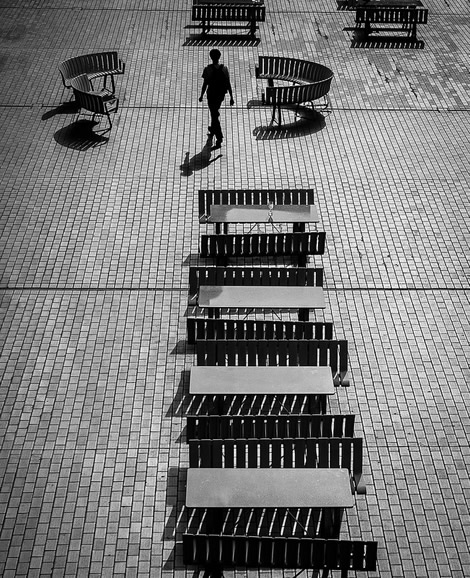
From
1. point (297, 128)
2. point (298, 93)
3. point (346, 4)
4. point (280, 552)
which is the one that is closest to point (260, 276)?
point (280, 552)

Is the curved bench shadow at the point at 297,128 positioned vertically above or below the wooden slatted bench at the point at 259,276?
below

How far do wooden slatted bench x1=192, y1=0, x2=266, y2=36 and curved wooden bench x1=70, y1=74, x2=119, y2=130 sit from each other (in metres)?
3.75

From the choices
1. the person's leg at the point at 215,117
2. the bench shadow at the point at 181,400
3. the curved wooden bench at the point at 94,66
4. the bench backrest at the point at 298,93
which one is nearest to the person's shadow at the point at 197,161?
the person's leg at the point at 215,117

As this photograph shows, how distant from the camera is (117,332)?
10.4 metres

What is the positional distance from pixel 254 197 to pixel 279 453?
4.81 metres

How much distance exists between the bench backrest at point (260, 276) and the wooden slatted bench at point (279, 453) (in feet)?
8.81

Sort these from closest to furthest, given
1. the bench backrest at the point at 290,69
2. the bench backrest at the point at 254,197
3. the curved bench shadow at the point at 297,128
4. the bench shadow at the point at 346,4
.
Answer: the bench backrest at the point at 254,197, the curved bench shadow at the point at 297,128, the bench backrest at the point at 290,69, the bench shadow at the point at 346,4

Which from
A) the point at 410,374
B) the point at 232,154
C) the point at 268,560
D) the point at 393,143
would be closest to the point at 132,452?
the point at 268,560

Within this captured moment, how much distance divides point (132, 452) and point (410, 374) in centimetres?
317

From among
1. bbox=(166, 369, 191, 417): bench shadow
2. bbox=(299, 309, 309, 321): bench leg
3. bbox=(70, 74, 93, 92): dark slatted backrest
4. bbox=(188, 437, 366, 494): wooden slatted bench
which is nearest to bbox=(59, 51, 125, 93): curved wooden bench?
bbox=(70, 74, 93, 92): dark slatted backrest

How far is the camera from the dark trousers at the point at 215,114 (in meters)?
14.3

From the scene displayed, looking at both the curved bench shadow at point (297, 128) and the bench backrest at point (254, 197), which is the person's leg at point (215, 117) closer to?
the curved bench shadow at point (297, 128)

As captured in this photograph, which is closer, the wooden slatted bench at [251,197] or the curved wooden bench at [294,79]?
the wooden slatted bench at [251,197]

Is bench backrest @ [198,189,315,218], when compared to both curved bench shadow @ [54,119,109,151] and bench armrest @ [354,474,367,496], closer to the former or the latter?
curved bench shadow @ [54,119,109,151]
